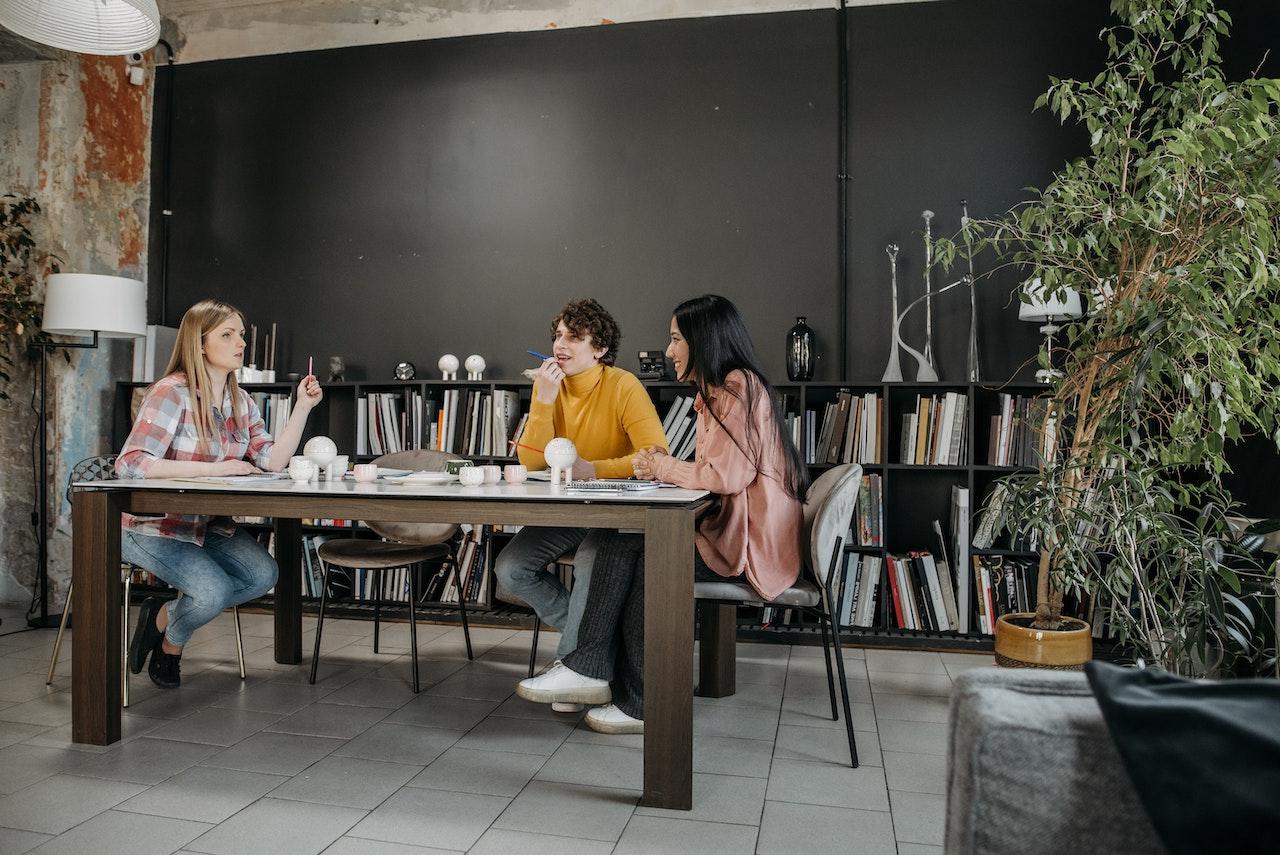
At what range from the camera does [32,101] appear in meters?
4.53

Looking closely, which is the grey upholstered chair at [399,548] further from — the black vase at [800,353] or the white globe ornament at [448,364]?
the black vase at [800,353]

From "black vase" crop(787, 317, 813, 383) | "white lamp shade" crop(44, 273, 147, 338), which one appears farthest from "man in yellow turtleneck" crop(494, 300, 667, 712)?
"white lamp shade" crop(44, 273, 147, 338)

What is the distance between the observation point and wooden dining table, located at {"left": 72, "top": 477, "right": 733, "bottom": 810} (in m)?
2.15

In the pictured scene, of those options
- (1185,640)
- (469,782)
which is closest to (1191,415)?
(1185,640)

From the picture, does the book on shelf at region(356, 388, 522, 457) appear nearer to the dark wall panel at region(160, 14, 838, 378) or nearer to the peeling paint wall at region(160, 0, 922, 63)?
the dark wall panel at region(160, 14, 838, 378)

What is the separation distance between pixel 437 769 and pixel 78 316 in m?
2.91

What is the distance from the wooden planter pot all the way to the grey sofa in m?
2.00

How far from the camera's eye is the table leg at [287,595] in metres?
3.38

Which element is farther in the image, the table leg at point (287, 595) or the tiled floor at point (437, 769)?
the table leg at point (287, 595)

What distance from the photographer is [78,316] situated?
3922mm

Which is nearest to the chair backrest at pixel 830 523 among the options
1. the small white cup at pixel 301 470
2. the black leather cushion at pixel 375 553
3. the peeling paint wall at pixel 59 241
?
the black leather cushion at pixel 375 553

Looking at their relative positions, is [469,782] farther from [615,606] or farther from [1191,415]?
[1191,415]

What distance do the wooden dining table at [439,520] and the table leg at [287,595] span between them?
80 cm

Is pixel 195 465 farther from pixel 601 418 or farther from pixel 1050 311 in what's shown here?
pixel 1050 311
